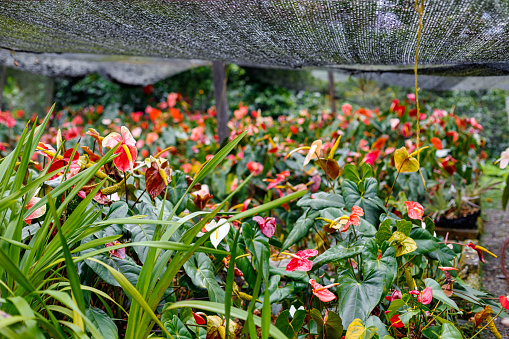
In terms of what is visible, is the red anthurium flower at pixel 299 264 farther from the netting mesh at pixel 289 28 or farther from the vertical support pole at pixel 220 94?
the vertical support pole at pixel 220 94

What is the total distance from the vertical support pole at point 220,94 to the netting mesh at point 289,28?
1.38 metres

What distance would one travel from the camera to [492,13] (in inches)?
37.0

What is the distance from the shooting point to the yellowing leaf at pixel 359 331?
33.3 inches

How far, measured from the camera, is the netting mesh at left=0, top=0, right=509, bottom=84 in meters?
1.02

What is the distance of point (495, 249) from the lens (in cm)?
237

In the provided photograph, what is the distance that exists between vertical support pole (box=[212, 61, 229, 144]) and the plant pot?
182 centimetres

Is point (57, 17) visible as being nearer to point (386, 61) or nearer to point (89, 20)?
point (89, 20)

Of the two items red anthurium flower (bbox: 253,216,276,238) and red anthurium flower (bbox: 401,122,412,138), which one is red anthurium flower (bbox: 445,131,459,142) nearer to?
red anthurium flower (bbox: 401,122,412,138)

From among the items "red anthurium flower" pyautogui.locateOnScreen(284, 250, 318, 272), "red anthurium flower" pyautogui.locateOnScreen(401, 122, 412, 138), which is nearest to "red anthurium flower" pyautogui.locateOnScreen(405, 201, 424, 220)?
"red anthurium flower" pyautogui.locateOnScreen(284, 250, 318, 272)

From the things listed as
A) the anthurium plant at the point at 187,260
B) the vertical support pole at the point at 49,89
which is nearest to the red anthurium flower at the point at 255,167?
the anthurium plant at the point at 187,260

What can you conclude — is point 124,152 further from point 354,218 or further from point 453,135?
point 453,135

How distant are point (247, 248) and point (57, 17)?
1.06 m

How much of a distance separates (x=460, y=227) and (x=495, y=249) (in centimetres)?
25

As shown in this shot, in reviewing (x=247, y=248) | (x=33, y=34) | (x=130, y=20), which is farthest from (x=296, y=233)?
(x=33, y=34)
